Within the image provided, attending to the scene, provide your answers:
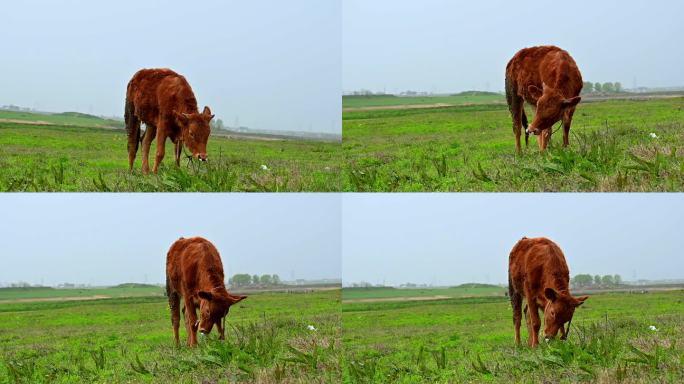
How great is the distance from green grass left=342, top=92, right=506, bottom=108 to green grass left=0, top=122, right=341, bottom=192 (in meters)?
0.67

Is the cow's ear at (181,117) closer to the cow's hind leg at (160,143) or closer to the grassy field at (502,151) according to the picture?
the cow's hind leg at (160,143)

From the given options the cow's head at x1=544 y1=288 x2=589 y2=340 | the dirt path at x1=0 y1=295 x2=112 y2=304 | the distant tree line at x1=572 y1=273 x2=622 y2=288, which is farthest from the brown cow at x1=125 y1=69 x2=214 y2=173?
the distant tree line at x1=572 y1=273 x2=622 y2=288

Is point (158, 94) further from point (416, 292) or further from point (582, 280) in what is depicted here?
point (582, 280)

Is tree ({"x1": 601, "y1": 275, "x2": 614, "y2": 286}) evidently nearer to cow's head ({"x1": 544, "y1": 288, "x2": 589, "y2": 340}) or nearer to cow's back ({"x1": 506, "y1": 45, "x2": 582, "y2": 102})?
cow's head ({"x1": 544, "y1": 288, "x2": 589, "y2": 340})

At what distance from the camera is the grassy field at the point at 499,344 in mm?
10461

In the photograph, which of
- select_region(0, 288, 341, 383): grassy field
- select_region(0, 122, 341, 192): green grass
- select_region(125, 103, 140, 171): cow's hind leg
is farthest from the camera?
select_region(125, 103, 140, 171): cow's hind leg

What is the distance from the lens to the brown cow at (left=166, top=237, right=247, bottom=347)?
10.8 meters

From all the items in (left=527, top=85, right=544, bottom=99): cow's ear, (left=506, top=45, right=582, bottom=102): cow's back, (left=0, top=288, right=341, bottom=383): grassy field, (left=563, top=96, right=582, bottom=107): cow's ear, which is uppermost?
(left=506, top=45, right=582, bottom=102): cow's back

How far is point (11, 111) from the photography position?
12.2 metres

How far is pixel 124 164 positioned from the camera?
37.3 feet

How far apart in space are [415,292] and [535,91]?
10.2ft

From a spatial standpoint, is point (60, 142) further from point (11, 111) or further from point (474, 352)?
point (474, 352)

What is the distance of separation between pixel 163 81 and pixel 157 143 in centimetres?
79

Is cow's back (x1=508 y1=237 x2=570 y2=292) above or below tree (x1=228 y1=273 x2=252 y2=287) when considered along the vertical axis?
above
